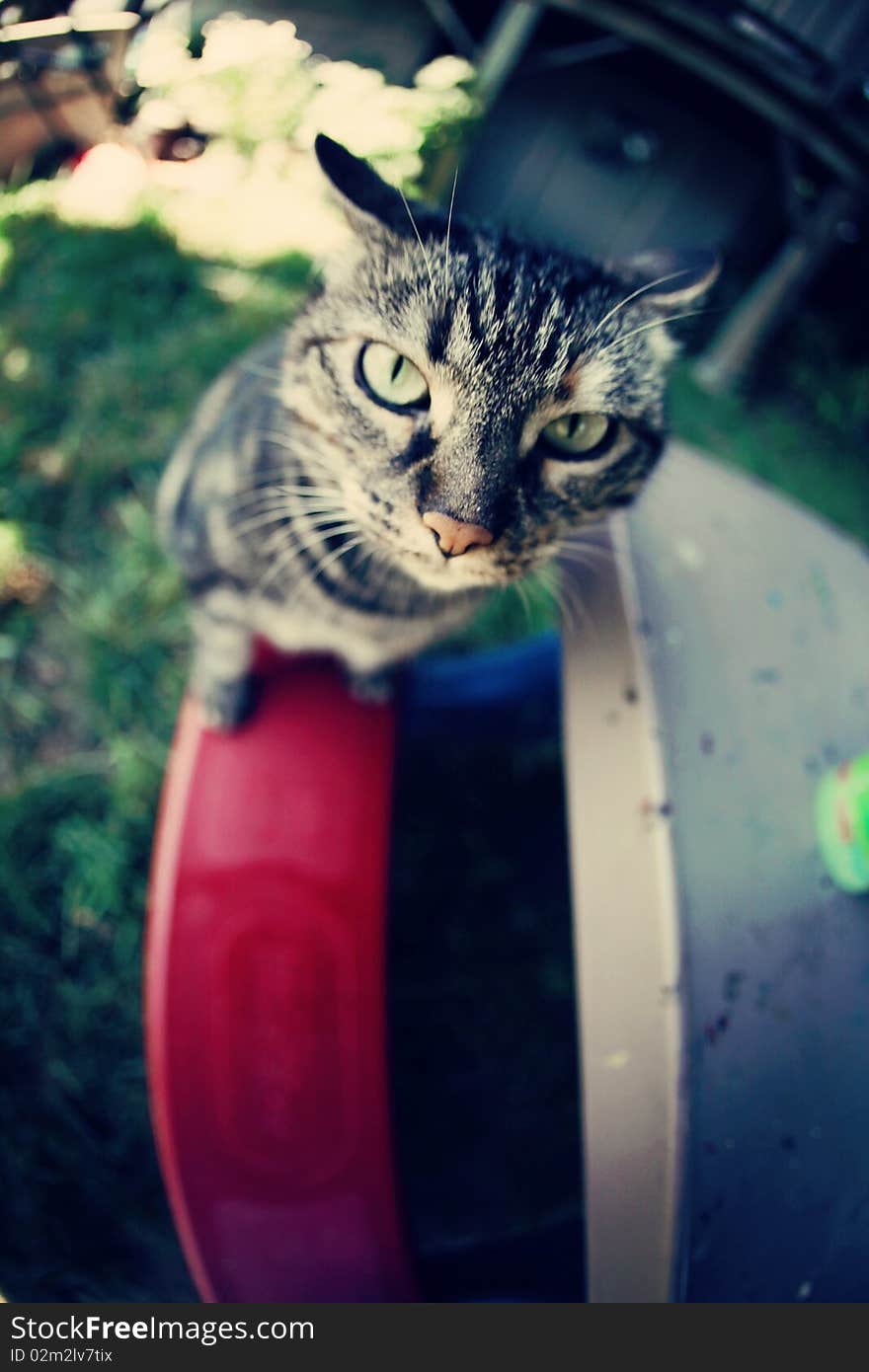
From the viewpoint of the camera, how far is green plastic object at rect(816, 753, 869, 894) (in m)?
0.75

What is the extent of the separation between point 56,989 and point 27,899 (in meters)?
0.17

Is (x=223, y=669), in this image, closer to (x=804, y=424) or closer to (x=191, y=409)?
(x=191, y=409)

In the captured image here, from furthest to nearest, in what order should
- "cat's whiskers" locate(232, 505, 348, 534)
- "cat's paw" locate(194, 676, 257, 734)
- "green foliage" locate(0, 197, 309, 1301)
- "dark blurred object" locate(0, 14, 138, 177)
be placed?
"green foliage" locate(0, 197, 309, 1301) → "cat's paw" locate(194, 676, 257, 734) → "cat's whiskers" locate(232, 505, 348, 534) → "dark blurred object" locate(0, 14, 138, 177)

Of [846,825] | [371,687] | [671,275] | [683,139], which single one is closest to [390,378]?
[671,275]

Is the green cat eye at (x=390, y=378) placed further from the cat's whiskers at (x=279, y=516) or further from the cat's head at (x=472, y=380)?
the cat's whiskers at (x=279, y=516)

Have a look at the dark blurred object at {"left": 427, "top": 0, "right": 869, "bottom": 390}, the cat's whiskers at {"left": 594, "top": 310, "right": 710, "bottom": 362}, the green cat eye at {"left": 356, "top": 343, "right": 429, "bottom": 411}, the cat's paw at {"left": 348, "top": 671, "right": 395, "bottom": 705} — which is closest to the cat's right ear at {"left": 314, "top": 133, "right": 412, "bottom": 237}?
the green cat eye at {"left": 356, "top": 343, "right": 429, "bottom": 411}

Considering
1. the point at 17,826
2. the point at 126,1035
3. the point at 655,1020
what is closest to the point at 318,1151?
the point at 655,1020

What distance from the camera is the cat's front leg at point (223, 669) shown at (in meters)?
1.13

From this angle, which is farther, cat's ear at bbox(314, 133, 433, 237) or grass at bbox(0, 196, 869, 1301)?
grass at bbox(0, 196, 869, 1301)

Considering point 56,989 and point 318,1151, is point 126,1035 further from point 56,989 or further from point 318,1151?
point 318,1151

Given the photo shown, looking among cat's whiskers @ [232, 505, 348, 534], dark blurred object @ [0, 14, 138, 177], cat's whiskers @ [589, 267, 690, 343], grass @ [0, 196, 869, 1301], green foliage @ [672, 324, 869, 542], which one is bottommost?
green foliage @ [672, 324, 869, 542]

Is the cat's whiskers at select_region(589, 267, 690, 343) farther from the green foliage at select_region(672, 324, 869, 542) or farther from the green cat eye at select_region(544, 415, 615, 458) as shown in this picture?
the green foliage at select_region(672, 324, 869, 542)

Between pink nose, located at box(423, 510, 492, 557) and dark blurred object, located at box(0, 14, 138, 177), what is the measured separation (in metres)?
0.50

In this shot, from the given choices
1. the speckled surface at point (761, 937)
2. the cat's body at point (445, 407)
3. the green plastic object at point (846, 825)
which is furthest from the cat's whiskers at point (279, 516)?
the green plastic object at point (846, 825)
